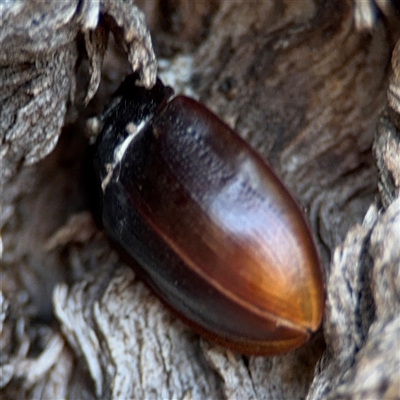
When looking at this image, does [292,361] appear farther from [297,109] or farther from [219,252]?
[297,109]

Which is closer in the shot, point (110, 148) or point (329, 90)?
point (110, 148)

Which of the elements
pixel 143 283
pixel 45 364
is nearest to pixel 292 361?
pixel 143 283

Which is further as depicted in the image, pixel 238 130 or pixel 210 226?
pixel 238 130
